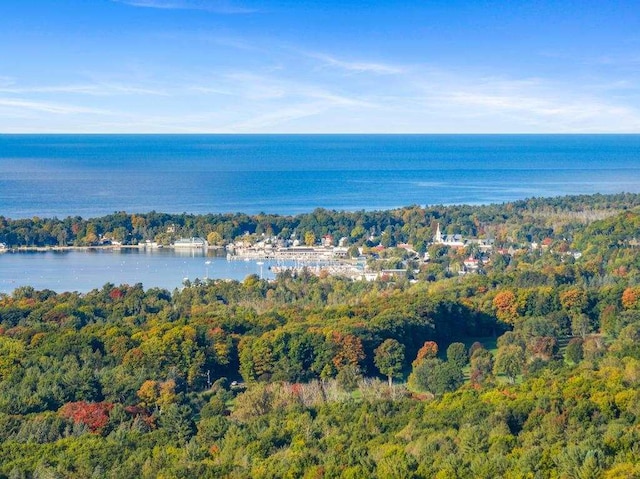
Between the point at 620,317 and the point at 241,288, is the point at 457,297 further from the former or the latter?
the point at 241,288

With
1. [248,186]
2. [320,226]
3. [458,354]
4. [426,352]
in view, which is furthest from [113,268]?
[248,186]

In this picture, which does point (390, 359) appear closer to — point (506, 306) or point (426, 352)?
point (426, 352)

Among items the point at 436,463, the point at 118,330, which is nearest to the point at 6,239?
the point at 118,330

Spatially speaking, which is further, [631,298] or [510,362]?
[631,298]

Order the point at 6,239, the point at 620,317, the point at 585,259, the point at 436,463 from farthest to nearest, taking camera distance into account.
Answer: the point at 6,239, the point at 585,259, the point at 620,317, the point at 436,463

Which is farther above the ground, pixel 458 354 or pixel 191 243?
pixel 191 243

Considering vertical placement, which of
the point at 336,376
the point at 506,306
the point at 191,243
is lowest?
the point at 336,376

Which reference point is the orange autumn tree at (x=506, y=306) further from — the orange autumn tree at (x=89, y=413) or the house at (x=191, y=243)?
the house at (x=191, y=243)

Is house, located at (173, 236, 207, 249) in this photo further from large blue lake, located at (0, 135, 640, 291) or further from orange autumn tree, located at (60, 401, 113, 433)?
orange autumn tree, located at (60, 401, 113, 433)
